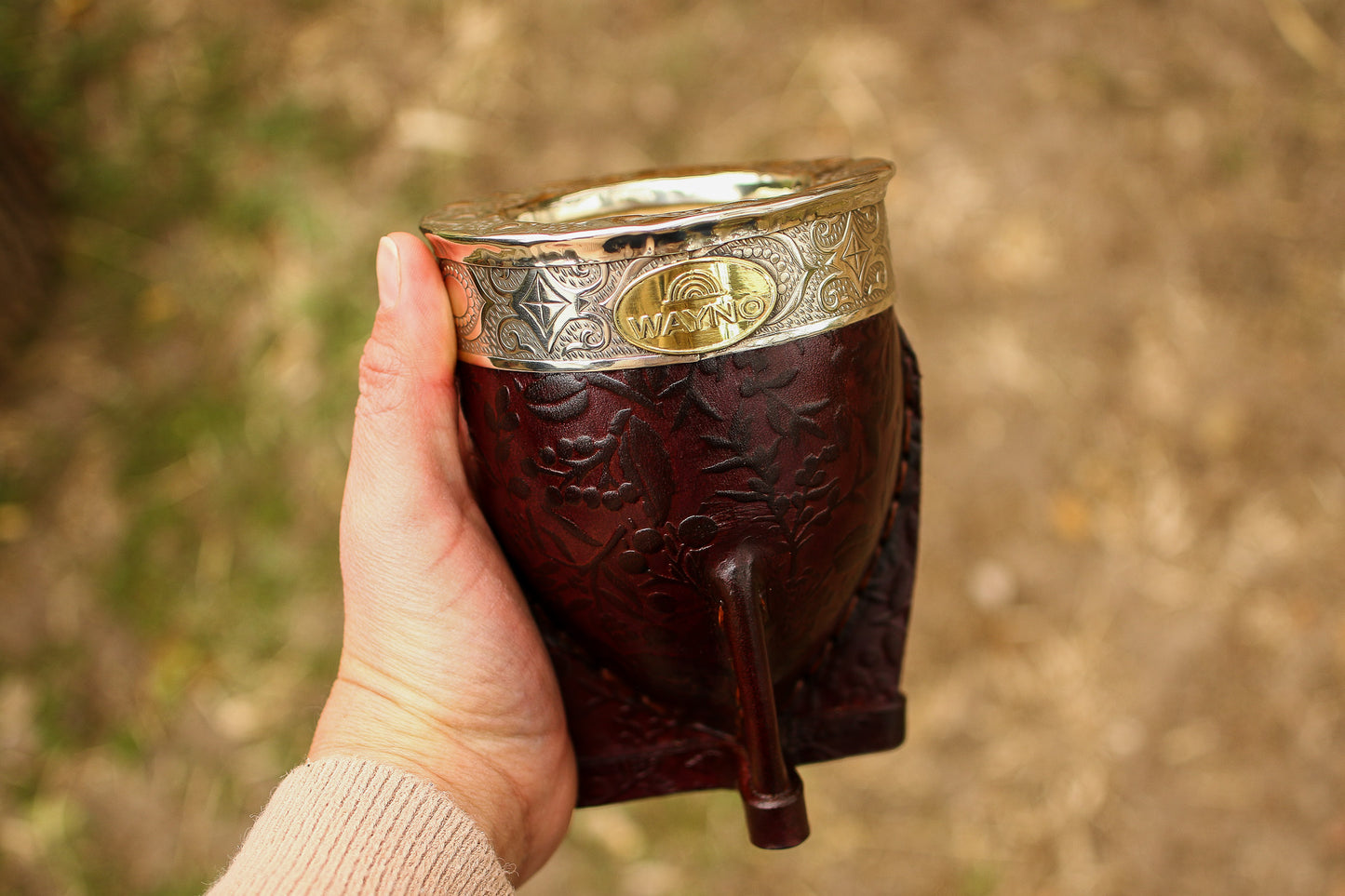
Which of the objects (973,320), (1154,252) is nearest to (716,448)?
(973,320)

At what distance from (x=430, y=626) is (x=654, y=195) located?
0.52 meters

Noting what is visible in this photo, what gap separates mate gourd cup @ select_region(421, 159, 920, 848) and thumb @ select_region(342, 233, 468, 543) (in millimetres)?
56

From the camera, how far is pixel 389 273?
855 millimetres

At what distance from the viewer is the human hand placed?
0.93 meters

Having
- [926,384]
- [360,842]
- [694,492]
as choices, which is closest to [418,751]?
[360,842]

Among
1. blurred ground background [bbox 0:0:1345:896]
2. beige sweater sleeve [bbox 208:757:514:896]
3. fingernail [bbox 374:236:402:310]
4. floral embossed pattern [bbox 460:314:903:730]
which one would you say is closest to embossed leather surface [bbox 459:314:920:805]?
floral embossed pattern [bbox 460:314:903:730]

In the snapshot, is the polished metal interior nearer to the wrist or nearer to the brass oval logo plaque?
the brass oval logo plaque

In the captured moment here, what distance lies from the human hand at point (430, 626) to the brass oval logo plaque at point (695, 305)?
0.95ft

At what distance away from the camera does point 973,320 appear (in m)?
1.92

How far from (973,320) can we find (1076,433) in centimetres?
32

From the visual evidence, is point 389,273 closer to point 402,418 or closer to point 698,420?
point 402,418

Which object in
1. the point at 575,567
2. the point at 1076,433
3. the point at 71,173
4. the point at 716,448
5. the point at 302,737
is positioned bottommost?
the point at 302,737

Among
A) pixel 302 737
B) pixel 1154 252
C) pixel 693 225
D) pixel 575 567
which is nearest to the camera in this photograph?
pixel 693 225

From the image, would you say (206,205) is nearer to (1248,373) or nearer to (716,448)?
(716,448)
